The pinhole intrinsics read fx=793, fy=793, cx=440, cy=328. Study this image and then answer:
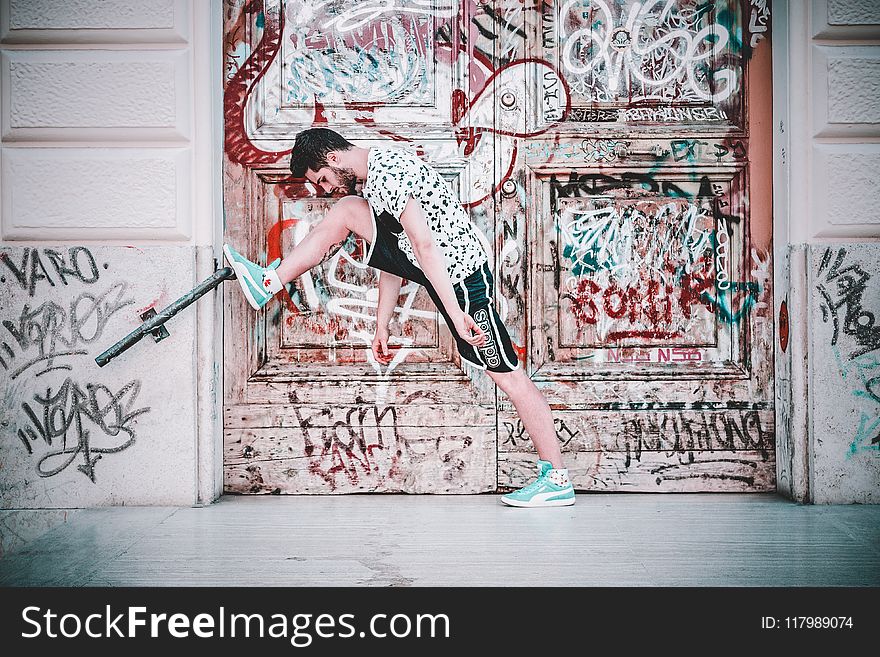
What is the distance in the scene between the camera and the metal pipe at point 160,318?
153 inches

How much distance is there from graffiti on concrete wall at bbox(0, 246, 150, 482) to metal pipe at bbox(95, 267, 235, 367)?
0.21m

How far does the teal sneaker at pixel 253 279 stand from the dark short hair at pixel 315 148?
514mm

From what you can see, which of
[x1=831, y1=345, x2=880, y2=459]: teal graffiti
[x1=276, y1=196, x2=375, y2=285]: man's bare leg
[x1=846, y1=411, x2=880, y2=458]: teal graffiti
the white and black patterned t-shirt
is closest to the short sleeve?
the white and black patterned t-shirt

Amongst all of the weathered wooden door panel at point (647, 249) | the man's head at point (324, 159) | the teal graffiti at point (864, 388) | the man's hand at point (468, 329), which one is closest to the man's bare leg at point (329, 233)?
the man's head at point (324, 159)

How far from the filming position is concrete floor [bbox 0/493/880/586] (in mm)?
2867

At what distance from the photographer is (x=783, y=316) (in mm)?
4148

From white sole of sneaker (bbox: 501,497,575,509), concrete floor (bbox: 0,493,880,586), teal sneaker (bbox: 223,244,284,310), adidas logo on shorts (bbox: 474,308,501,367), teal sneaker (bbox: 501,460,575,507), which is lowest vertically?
concrete floor (bbox: 0,493,880,586)

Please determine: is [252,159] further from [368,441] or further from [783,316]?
[783,316]

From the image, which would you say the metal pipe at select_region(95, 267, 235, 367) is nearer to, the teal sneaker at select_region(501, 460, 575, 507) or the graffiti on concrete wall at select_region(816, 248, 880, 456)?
the teal sneaker at select_region(501, 460, 575, 507)

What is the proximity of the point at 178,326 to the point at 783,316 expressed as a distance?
10.3ft

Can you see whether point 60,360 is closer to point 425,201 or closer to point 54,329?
point 54,329

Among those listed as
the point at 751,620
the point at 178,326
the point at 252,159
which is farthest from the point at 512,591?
the point at 252,159

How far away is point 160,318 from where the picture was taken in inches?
154

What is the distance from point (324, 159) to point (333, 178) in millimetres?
104
